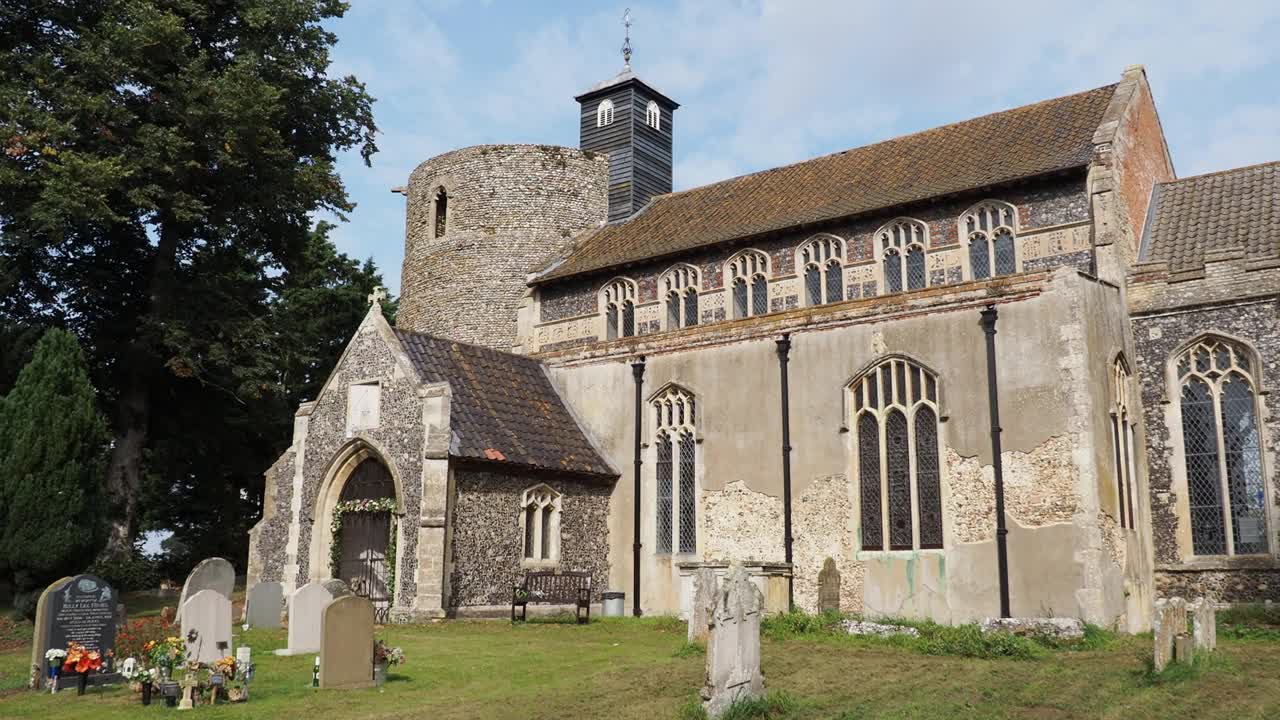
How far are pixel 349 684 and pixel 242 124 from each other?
61.4ft

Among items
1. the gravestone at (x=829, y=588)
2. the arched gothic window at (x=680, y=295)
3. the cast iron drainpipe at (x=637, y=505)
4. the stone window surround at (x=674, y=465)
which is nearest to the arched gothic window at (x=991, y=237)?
the gravestone at (x=829, y=588)

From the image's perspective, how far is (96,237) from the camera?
28.9m

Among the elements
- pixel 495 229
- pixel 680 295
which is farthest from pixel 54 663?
pixel 495 229

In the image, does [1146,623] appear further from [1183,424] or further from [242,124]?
[242,124]

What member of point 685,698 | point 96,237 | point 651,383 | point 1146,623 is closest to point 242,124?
point 96,237

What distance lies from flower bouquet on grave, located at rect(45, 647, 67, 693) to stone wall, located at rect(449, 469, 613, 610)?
8362mm

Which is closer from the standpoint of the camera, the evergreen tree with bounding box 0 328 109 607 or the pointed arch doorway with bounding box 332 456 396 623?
the pointed arch doorway with bounding box 332 456 396 623

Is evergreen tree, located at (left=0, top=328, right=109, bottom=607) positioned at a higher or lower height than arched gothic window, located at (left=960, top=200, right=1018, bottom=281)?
lower

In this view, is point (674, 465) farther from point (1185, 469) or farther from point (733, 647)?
point (733, 647)

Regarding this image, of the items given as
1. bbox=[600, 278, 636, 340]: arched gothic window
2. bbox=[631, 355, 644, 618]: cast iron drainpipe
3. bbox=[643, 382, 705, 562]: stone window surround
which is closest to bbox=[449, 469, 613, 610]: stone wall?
bbox=[631, 355, 644, 618]: cast iron drainpipe

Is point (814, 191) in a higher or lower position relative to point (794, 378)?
higher

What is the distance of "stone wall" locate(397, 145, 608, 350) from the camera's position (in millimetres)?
32969

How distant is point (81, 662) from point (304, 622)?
370 centimetres

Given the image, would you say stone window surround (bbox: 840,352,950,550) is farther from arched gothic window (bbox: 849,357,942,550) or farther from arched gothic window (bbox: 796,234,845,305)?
arched gothic window (bbox: 796,234,845,305)
